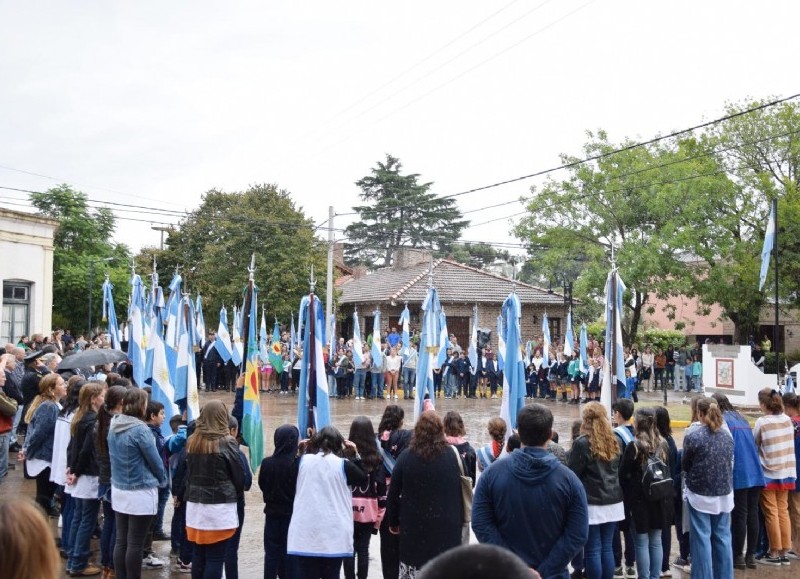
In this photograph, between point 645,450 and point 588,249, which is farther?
point 588,249

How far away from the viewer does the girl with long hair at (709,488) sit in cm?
732

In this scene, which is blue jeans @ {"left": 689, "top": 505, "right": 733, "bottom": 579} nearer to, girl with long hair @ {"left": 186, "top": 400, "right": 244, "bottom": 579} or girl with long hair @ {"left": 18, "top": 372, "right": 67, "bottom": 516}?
girl with long hair @ {"left": 186, "top": 400, "right": 244, "bottom": 579}

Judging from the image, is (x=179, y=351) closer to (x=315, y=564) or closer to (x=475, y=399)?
(x=315, y=564)

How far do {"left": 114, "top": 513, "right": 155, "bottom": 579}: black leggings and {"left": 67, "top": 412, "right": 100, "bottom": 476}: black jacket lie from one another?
37.3 inches

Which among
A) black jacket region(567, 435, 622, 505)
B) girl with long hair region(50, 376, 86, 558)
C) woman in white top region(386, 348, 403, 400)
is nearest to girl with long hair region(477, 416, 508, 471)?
black jacket region(567, 435, 622, 505)

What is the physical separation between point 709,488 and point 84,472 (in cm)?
600

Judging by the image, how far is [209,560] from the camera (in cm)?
645

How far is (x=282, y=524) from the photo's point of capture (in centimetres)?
677

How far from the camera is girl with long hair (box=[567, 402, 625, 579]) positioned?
671cm

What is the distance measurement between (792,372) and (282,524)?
1950 cm

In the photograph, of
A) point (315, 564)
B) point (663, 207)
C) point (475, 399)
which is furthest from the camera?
point (663, 207)

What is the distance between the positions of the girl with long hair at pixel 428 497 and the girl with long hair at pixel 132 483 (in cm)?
243

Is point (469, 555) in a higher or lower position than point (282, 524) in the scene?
higher

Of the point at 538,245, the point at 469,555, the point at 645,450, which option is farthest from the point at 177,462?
the point at 538,245
